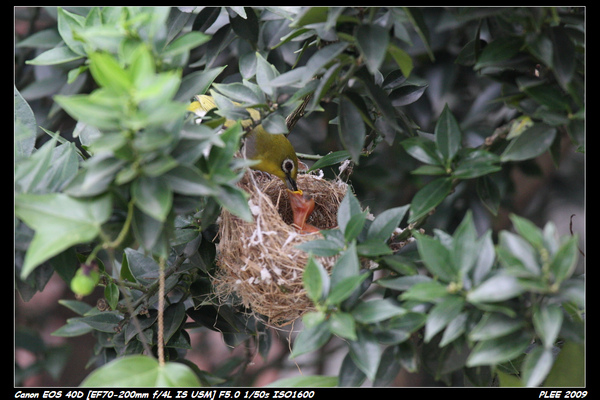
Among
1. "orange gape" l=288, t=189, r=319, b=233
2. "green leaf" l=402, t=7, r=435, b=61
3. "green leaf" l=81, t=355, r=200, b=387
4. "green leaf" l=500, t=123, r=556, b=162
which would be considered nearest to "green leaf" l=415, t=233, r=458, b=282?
"green leaf" l=500, t=123, r=556, b=162

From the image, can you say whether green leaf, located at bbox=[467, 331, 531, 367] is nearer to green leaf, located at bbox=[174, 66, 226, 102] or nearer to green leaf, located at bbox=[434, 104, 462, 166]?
green leaf, located at bbox=[434, 104, 462, 166]

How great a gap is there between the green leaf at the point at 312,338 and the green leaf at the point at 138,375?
0.68ft

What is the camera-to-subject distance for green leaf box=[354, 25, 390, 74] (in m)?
0.87

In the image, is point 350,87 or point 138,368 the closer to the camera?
point 138,368

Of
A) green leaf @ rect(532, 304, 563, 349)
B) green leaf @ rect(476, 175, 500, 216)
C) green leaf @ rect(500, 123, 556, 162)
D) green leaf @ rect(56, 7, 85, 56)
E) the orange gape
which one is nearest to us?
green leaf @ rect(532, 304, 563, 349)

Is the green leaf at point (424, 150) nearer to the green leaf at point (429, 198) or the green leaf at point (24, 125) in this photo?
the green leaf at point (429, 198)

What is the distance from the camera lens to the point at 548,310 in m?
0.79

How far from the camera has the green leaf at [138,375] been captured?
84 cm

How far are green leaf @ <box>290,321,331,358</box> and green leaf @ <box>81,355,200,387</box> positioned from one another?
0.21m

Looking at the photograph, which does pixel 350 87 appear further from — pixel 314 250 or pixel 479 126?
Result: pixel 479 126

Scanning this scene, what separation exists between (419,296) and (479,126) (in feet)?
3.94

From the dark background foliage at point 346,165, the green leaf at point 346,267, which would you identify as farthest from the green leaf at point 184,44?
the green leaf at point 346,267

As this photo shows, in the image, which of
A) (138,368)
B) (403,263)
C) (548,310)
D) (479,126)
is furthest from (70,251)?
(479,126)

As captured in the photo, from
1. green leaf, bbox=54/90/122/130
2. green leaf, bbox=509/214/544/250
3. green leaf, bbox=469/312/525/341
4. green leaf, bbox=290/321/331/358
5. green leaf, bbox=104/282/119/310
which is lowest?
green leaf, bbox=104/282/119/310
